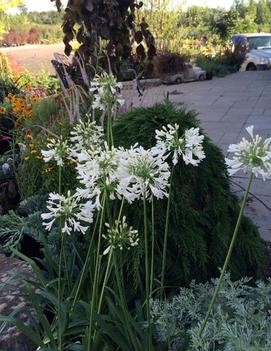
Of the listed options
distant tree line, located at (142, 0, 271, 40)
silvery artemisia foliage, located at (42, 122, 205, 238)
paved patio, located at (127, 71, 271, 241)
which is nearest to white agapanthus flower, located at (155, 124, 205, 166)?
silvery artemisia foliage, located at (42, 122, 205, 238)

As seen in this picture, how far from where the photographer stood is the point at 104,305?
192 cm

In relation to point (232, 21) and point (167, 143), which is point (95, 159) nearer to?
point (167, 143)

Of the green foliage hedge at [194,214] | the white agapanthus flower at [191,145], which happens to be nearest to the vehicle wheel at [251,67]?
the green foliage hedge at [194,214]

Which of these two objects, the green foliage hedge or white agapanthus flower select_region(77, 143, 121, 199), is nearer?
white agapanthus flower select_region(77, 143, 121, 199)

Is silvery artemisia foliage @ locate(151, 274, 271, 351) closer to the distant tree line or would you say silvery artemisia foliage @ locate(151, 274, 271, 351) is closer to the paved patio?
the paved patio

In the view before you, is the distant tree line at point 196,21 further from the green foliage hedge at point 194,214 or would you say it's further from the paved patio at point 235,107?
the green foliage hedge at point 194,214

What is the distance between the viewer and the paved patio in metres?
3.97

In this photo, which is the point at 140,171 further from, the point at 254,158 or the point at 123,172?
the point at 254,158

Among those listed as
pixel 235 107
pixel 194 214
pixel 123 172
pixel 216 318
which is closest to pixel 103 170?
pixel 123 172

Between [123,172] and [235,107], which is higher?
[123,172]

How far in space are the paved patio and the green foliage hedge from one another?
3.27 feet

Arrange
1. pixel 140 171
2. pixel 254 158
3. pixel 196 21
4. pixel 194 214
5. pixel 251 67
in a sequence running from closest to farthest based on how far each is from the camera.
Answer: pixel 254 158
pixel 140 171
pixel 194 214
pixel 251 67
pixel 196 21

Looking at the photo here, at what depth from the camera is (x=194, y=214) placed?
216 centimetres

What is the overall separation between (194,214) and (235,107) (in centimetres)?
710
